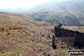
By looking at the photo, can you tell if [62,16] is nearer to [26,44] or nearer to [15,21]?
[15,21]

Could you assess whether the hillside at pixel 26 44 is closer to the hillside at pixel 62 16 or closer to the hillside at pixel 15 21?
the hillside at pixel 15 21

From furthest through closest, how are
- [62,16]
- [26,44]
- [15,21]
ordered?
[62,16] → [15,21] → [26,44]

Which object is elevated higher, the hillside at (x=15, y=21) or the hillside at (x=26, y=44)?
the hillside at (x=15, y=21)

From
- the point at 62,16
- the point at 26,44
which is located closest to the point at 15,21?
the point at 26,44

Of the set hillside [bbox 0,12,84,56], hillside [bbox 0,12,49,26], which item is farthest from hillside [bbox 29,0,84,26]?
hillside [bbox 0,12,84,56]

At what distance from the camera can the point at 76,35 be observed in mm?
13867

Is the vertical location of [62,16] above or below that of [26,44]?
above

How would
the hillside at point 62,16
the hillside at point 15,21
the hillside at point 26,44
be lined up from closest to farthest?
the hillside at point 26,44, the hillside at point 15,21, the hillside at point 62,16

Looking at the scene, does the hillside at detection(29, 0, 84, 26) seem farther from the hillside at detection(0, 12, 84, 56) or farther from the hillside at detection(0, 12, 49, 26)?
the hillside at detection(0, 12, 84, 56)

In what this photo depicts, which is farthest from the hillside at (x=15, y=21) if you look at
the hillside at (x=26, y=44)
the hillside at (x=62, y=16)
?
the hillside at (x=62, y=16)

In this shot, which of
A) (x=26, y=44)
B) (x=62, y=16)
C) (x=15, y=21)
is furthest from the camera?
(x=62, y=16)

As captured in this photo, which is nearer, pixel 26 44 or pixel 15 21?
pixel 26 44

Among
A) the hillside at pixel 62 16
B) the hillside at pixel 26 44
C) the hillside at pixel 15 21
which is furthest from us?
the hillside at pixel 62 16

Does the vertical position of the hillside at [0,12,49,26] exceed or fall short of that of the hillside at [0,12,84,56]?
it exceeds it
